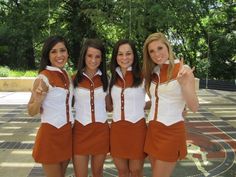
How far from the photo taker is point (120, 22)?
21.2 m

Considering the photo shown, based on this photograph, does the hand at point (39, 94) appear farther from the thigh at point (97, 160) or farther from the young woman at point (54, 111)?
the thigh at point (97, 160)

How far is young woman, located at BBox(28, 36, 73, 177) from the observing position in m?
3.24

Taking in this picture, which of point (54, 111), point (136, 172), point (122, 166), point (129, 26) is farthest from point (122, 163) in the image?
point (129, 26)

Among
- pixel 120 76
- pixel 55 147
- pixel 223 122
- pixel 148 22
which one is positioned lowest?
pixel 223 122

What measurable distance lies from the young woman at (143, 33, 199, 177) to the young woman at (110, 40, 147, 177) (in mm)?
137

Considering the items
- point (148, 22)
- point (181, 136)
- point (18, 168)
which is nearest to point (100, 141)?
point (181, 136)

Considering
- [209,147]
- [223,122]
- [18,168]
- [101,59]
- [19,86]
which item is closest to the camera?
[101,59]

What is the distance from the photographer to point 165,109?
322 centimetres

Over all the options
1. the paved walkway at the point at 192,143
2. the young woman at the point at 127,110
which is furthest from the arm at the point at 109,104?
the paved walkway at the point at 192,143

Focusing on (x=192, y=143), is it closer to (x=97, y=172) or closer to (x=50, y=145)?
(x=97, y=172)

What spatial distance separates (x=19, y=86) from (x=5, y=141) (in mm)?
8288

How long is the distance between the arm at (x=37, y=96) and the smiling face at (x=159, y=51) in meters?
0.90

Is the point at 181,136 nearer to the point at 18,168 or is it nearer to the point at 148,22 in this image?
the point at 18,168

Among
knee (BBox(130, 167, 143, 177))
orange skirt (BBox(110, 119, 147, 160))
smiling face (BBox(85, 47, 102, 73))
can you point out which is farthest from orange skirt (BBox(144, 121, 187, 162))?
smiling face (BBox(85, 47, 102, 73))
